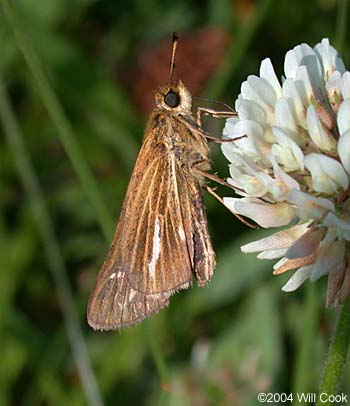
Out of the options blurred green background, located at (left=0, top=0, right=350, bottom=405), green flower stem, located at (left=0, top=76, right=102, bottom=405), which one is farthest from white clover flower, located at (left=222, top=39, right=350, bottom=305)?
green flower stem, located at (left=0, top=76, right=102, bottom=405)

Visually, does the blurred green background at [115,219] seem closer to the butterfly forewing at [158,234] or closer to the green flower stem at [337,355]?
the butterfly forewing at [158,234]

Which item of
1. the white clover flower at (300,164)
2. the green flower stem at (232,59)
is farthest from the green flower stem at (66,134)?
the green flower stem at (232,59)

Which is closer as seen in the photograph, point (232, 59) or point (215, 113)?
point (215, 113)

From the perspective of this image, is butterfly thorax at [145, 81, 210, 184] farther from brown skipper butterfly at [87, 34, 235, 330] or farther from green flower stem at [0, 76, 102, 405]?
green flower stem at [0, 76, 102, 405]

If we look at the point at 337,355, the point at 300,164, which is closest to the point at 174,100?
the point at 300,164

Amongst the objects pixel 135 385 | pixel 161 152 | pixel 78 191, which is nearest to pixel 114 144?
pixel 78 191

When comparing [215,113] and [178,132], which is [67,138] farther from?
[215,113]
